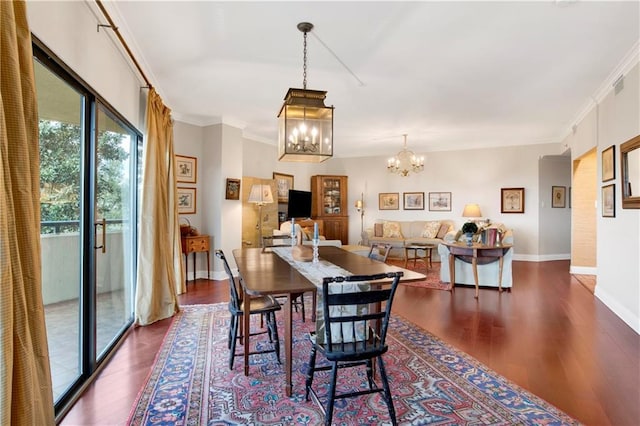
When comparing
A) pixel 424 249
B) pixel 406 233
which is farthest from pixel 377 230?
pixel 424 249

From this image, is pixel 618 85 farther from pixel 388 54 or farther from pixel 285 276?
pixel 285 276

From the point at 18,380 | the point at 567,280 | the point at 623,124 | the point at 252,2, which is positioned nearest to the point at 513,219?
the point at 567,280

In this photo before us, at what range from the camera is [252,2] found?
249cm

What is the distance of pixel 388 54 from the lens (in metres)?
3.29

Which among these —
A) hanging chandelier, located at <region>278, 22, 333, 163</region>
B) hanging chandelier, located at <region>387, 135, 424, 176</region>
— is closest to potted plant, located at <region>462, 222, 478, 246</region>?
hanging chandelier, located at <region>387, 135, 424, 176</region>

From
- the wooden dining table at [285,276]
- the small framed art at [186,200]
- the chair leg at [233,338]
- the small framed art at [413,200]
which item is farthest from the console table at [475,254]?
the small framed art at [186,200]

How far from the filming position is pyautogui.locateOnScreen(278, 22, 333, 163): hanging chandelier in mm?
2676

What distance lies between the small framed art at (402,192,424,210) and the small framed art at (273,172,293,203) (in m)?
3.02

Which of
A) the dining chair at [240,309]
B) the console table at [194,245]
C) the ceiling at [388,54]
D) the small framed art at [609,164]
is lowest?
the dining chair at [240,309]

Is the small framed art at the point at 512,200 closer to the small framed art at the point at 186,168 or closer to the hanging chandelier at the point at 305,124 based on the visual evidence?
the hanging chandelier at the point at 305,124

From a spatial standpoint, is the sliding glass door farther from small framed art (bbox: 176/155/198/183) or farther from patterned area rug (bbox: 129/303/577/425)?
small framed art (bbox: 176/155/198/183)

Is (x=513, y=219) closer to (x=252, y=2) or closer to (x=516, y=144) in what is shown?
(x=516, y=144)

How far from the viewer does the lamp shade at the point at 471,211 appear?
7.71 meters

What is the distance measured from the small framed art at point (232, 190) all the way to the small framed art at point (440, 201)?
5.03 meters
